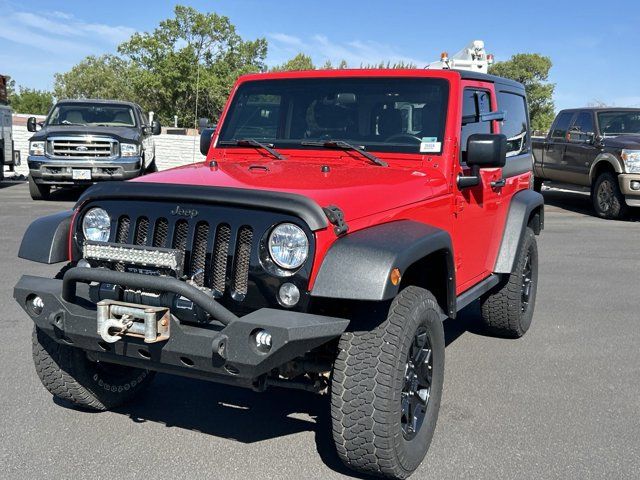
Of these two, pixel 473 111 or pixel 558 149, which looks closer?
pixel 473 111

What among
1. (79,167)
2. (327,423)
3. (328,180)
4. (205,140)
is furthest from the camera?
(79,167)

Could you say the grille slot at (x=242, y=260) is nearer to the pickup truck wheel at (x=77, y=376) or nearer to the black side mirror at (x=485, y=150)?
the pickup truck wheel at (x=77, y=376)

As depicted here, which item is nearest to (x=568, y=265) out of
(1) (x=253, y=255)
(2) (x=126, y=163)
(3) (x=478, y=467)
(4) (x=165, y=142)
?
(3) (x=478, y=467)

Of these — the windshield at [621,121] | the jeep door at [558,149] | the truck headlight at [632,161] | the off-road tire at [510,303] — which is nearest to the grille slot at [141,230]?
the off-road tire at [510,303]

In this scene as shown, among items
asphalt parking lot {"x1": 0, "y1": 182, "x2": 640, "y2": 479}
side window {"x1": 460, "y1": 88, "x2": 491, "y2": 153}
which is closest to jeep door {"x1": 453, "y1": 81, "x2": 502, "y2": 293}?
side window {"x1": 460, "y1": 88, "x2": 491, "y2": 153}

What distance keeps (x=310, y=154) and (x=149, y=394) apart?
1.67 metres

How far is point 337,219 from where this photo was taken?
10.5ft

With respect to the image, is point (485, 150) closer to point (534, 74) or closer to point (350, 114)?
point (350, 114)

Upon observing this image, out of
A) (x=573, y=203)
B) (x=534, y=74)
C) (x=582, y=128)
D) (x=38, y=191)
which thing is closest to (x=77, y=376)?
(x=38, y=191)

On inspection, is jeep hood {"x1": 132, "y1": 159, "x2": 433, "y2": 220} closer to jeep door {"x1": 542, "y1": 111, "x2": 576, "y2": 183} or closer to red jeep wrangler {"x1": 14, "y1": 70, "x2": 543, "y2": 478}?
red jeep wrangler {"x1": 14, "y1": 70, "x2": 543, "y2": 478}

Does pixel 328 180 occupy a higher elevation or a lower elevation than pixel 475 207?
higher

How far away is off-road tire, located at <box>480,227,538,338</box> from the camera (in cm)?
550

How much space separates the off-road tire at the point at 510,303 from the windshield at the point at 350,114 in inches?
54.6

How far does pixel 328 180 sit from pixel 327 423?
1.30 meters
